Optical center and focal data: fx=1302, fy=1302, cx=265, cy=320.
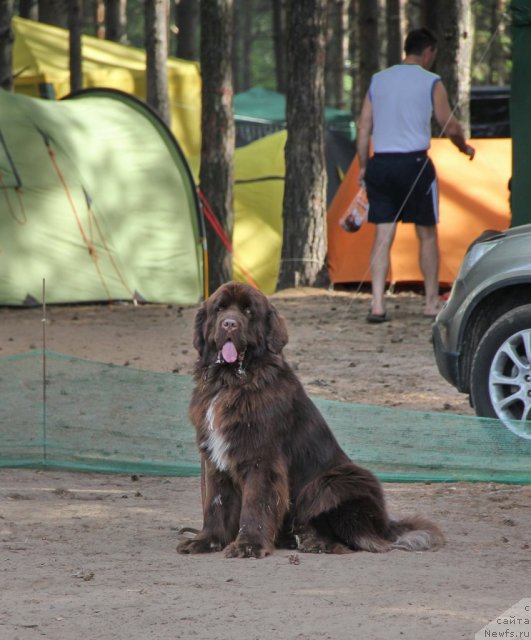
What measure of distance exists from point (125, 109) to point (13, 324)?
4.29 meters

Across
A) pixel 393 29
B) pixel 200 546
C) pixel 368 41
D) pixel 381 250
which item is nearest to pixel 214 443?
pixel 200 546

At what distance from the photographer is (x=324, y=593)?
4711 mm

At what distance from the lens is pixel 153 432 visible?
768cm

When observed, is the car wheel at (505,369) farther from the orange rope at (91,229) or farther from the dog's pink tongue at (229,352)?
the orange rope at (91,229)

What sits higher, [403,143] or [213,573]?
[403,143]

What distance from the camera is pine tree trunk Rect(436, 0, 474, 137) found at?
16.1m

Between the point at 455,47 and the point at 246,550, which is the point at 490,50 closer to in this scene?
the point at 455,47

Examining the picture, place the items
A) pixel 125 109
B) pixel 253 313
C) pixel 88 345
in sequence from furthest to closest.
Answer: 1. pixel 125 109
2. pixel 88 345
3. pixel 253 313

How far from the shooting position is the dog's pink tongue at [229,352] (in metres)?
5.39

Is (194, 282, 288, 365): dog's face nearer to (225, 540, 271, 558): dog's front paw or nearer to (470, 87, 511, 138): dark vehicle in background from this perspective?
(225, 540, 271, 558): dog's front paw

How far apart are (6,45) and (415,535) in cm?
1300

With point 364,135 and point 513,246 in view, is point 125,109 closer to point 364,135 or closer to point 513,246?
point 364,135

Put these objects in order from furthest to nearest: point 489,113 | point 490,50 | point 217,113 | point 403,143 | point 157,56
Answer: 1. point 490,50
2. point 489,113
3. point 157,56
4. point 217,113
5. point 403,143

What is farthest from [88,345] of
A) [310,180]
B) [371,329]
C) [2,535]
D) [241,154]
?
[241,154]
